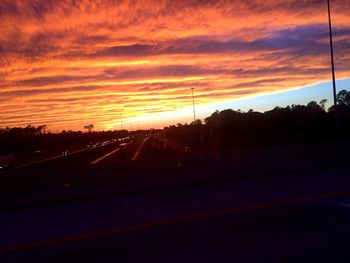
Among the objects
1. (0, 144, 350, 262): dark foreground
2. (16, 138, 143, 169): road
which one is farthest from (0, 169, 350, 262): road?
(16, 138, 143, 169): road

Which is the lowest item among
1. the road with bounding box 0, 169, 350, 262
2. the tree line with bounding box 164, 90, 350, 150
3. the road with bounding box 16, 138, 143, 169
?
the road with bounding box 0, 169, 350, 262

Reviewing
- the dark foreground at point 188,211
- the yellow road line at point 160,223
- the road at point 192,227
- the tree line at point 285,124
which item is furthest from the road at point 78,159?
the yellow road line at point 160,223

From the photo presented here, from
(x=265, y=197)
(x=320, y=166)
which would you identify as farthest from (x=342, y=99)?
(x=265, y=197)

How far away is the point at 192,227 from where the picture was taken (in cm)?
973

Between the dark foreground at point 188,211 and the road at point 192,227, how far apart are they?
19 millimetres

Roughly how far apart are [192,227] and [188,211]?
1.84 m

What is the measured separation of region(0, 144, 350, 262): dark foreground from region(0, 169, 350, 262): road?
0.02 meters

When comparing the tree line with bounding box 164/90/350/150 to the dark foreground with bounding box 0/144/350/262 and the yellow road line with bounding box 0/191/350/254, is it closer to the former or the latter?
the dark foreground with bounding box 0/144/350/262

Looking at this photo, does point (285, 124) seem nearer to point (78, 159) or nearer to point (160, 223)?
point (78, 159)

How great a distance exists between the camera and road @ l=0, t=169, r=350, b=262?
7902mm

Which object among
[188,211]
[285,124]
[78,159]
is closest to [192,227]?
[188,211]

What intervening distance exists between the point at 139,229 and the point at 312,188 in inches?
250

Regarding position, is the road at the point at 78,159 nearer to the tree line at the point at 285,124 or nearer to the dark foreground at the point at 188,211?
the tree line at the point at 285,124

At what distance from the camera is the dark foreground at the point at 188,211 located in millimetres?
8155
